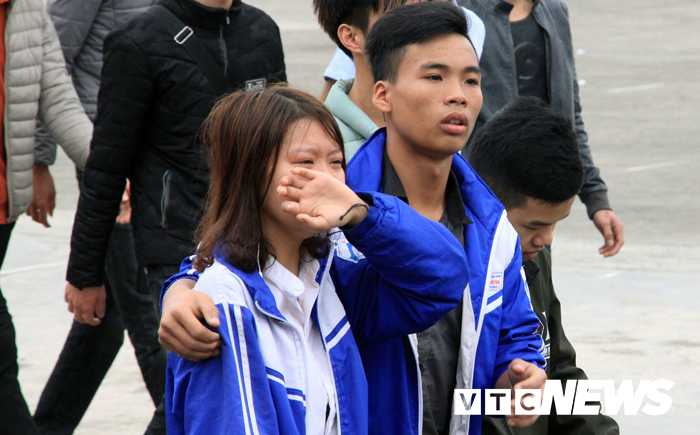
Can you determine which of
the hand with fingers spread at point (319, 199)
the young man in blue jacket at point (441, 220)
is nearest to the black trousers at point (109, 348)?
the young man in blue jacket at point (441, 220)

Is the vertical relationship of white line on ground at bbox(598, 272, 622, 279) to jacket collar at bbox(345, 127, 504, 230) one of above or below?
below

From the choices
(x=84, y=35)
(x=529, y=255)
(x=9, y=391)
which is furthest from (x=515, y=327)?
(x=84, y=35)

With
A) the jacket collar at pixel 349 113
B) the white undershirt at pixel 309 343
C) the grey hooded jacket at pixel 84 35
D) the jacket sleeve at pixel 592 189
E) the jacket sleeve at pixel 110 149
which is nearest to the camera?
the white undershirt at pixel 309 343

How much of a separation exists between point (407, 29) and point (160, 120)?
121 cm

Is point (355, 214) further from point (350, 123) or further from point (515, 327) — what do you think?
point (350, 123)

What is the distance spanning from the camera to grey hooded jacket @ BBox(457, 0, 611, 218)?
11.9ft

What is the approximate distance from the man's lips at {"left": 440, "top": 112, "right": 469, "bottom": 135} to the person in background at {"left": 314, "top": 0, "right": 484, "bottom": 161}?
21.4 inches

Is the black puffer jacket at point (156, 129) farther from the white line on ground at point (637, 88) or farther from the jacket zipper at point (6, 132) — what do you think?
the white line on ground at point (637, 88)

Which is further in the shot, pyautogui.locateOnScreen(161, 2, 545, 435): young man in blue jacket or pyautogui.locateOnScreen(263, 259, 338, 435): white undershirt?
pyautogui.locateOnScreen(161, 2, 545, 435): young man in blue jacket

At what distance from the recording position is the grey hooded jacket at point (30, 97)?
3529 millimetres

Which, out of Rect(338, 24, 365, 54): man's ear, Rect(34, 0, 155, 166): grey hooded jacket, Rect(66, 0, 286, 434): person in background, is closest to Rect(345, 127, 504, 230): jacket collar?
Rect(338, 24, 365, 54): man's ear

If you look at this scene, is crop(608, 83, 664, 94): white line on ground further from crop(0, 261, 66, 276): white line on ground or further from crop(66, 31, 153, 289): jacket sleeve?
crop(66, 31, 153, 289): jacket sleeve

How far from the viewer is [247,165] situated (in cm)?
194

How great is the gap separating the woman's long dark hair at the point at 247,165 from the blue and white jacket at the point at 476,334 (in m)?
0.27
